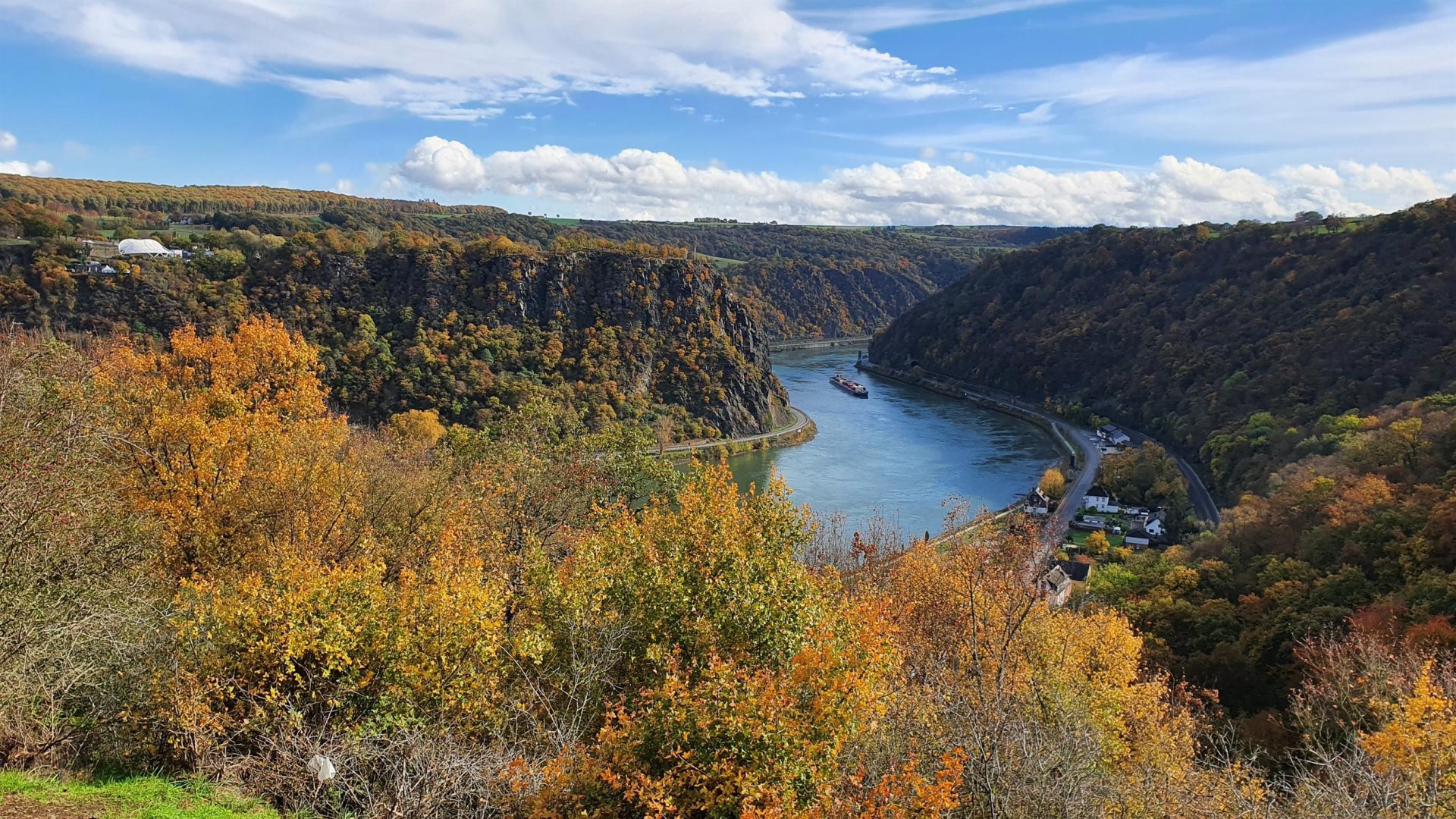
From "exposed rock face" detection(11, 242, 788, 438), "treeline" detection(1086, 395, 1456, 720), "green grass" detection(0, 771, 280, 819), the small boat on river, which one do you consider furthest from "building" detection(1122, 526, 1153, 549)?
the small boat on river

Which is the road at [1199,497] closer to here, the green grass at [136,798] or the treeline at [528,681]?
the treeline at [528,681]

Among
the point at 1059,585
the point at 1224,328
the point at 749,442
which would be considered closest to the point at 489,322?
the point at 749,442

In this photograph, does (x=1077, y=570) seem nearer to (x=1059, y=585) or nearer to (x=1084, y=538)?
(x=1059, y=585)

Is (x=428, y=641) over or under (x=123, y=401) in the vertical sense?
under

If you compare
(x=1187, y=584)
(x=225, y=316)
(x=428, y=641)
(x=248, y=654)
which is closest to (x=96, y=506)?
(x=248, y=654)

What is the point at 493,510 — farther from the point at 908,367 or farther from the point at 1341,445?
the point at 908,367

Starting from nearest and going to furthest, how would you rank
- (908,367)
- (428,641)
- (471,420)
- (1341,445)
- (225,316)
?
1. (428,641)
2. (1341,445)
3. (225,316)
4. (471,420)
5. (908,367)

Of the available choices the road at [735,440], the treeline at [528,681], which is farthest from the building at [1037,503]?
the treeline at [528,681]
